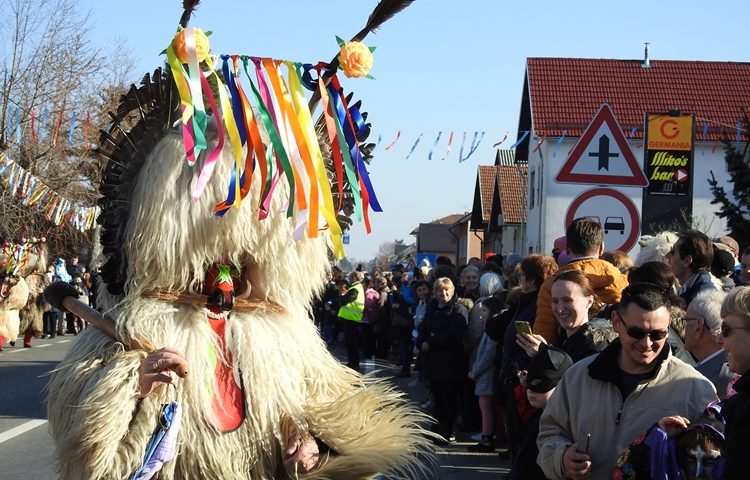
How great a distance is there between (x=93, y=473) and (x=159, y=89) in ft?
4.83

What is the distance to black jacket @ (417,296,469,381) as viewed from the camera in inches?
425

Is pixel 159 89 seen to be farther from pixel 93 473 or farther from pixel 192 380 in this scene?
pixel 93 473

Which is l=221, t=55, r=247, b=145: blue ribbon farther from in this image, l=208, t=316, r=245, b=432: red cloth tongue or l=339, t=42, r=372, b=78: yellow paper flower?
l=208, t=316, r=245, b=432: red cloth tongue

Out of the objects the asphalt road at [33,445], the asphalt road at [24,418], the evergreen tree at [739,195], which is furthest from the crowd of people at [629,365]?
the evergreen tree at [739,195]

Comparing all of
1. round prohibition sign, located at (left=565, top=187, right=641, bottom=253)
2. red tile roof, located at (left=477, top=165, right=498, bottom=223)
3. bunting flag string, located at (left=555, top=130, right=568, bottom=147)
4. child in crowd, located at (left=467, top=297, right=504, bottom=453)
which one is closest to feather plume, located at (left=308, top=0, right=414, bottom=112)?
round prohibition sign, located at (left=565, top=187, right=641, bottom=253)

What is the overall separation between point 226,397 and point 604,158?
A: 378 centimetres

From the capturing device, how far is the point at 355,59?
4.09 meters

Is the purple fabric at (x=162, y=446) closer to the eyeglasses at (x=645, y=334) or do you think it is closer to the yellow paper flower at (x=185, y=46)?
the yellow paper flower at (x=185, y=46)

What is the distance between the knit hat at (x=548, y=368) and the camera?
4.82 metres

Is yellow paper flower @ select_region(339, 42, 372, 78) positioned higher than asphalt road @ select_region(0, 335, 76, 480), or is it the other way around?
yellow paper flower @ select_region(339, 42, 372, 78)

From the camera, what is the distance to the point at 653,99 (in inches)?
1380

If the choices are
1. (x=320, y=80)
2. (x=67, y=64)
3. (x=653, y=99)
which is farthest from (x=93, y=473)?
(x=653, y=99)

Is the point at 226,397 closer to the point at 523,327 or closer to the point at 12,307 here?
the point at 523,327

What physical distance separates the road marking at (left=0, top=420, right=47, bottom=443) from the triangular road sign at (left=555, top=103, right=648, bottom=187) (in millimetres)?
5641
